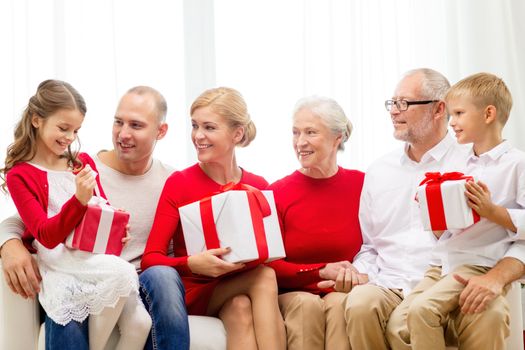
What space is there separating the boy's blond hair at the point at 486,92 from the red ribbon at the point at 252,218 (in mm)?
760

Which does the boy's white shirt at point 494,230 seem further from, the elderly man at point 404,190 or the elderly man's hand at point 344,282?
the elderly man's hand at point 344,282

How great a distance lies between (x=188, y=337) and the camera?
244 centimetres

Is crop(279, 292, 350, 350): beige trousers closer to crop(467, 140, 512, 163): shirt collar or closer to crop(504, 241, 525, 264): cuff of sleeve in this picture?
crop(504, 241, 525, 264): cuff of sleeve

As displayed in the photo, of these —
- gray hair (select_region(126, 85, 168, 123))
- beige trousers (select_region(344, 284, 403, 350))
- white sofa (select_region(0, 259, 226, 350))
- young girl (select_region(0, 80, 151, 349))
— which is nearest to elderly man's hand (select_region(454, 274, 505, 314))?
beige trousers (select_region(344, 284, 403, 350))

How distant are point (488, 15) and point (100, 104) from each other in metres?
2.11

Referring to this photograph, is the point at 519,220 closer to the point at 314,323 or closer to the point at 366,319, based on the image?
the point at 366,319

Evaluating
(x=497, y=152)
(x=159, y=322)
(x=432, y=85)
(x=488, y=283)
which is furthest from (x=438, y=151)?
(x=159, y=322)

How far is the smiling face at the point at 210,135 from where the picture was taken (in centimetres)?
285

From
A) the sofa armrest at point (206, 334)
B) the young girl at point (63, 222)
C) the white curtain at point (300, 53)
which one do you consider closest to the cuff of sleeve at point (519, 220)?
the sofa armrest at point (206, 334)

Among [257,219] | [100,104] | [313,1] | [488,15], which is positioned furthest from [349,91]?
[257,219]

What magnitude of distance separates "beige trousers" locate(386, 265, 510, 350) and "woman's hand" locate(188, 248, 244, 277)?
1.88ft

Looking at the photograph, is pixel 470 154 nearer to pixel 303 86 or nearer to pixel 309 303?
pixel 309 303

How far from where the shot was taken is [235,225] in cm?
257

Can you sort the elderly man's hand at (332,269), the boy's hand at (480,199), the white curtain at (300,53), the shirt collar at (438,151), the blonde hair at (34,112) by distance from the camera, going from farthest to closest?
the white curtain at (300,53) → the shirt collar at (438,151) → the elderly man's hand at (332,269) → the blonde hair at (34,112) → the boy's hand at (480,199)
